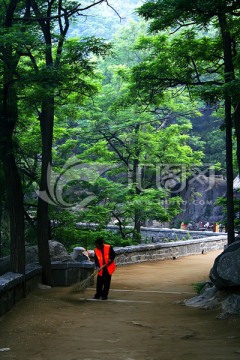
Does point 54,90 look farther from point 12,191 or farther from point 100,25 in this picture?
point 100,25

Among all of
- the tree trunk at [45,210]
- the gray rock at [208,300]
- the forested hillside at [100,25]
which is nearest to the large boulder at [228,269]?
the gray rock at [208,300]

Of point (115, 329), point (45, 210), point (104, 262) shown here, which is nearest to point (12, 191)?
point (45, 210)

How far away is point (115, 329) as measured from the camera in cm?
843

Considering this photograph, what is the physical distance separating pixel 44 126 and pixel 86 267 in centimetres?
420

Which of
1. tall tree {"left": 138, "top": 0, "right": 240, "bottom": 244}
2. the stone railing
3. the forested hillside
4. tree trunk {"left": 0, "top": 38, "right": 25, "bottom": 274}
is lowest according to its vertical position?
the stone railing

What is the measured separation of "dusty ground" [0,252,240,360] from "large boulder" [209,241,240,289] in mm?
585

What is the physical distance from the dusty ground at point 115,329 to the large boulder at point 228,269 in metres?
0.59

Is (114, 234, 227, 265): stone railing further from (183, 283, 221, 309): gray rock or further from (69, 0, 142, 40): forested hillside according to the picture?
(69, 0, 142, 40): forested hillside

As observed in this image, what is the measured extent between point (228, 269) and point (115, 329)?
7.96 ft

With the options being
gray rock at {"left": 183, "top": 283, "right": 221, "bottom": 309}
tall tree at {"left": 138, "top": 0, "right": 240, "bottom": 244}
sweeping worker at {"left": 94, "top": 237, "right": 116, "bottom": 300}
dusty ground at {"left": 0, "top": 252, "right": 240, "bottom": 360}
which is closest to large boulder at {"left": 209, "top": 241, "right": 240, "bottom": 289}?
gray rock at {"left": 183, "top": 283, "right": 221, "bottom": 309}

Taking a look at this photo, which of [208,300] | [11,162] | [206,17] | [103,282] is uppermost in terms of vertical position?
[206,17]

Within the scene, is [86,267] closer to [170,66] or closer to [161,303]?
[161,303]

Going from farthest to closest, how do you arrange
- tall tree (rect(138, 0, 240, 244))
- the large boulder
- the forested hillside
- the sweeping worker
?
the forested hillside, the sweeping worker, tall tree (rect(138, 0, 240, 244)), the large boulder

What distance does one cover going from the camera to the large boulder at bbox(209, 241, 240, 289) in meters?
9.39
